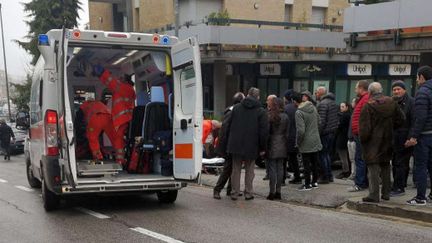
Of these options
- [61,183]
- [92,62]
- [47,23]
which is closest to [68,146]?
[61,183]

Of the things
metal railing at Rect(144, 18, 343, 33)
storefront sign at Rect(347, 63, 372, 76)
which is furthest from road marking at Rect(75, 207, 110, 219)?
storefront sign at Rect(347, 63, 372, 76)

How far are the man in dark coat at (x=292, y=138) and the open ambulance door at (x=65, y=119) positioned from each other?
3768 millimetres

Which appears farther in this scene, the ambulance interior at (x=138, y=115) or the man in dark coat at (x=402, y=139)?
the ambulance interior at (x=138, y=115)

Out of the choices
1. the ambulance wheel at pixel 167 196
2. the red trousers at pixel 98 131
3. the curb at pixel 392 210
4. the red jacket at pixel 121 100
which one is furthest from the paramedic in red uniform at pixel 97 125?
the curb at pixel 392 210

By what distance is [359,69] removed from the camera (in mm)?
22047

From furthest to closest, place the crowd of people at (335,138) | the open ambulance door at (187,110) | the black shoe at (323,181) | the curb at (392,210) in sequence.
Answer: the black shoe at (323,181) → the open ambulance door at (187,110) → the crowd of people at (335,138) → the curb at (392,210)

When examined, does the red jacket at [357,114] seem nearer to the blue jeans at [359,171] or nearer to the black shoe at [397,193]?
the blue jeans at [359,171]

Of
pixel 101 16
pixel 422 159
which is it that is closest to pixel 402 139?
pixel 422 159

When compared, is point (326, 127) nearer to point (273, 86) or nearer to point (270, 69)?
point (270, 69)

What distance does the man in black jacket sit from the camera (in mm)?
6840

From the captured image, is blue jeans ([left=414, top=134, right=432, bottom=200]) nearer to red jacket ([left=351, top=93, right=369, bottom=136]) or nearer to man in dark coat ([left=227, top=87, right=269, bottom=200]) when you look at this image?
red jacket ([left=351, top=93, right=369, bottom=136])

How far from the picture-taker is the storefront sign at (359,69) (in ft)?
71.4

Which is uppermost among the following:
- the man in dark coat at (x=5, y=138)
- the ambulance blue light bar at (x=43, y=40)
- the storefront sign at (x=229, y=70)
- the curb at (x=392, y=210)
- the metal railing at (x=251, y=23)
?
the metal railing at (x=251, y=23)

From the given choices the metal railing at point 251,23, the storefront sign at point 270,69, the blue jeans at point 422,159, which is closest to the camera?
the blue jeans at point 422,159
